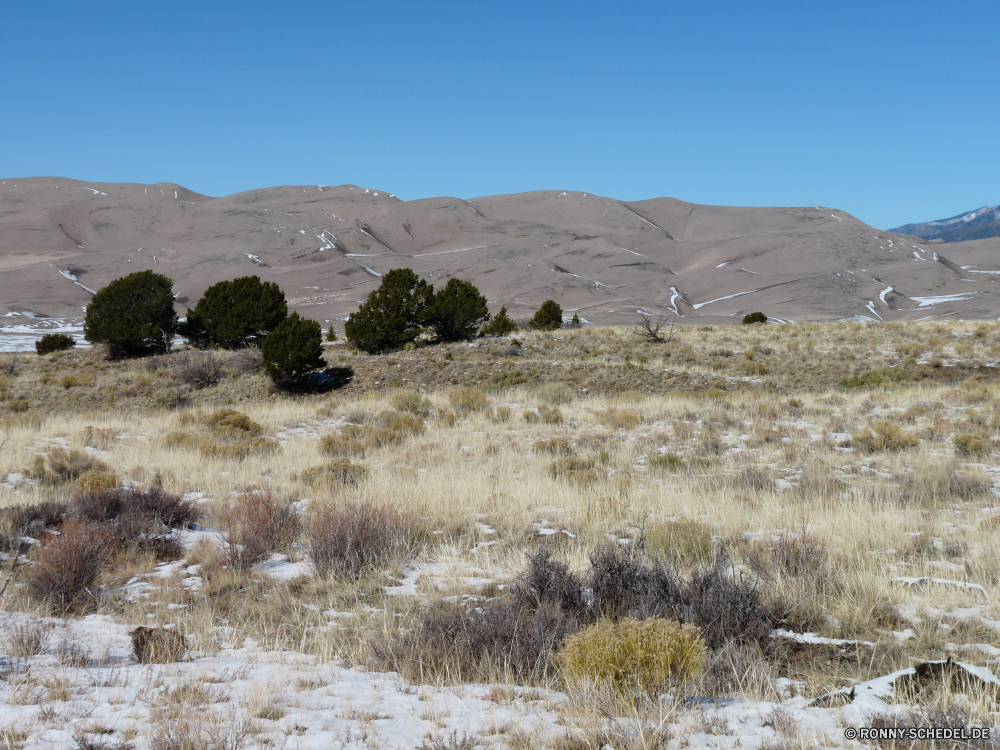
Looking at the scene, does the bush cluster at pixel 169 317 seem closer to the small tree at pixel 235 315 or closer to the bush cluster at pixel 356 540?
the small tree at pixel 235 315

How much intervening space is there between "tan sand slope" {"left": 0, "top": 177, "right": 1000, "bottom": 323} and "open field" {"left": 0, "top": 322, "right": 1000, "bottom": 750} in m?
59.6

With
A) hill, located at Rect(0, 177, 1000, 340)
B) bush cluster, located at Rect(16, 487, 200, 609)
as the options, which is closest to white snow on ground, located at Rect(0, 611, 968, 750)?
bush cluster, located at Rect(16, 487, 200, 609)

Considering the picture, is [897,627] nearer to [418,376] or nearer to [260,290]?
[418,376]

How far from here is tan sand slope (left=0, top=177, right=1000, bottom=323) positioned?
8594cm

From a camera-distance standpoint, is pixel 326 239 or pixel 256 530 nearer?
pixel 256 530

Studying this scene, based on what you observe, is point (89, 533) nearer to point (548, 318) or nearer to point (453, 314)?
point (453, 314)

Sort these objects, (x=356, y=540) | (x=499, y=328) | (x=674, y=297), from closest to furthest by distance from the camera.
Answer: (x=356, y=540)
(x=499, y=328)
(x=674, y=297)

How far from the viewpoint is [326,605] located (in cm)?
423

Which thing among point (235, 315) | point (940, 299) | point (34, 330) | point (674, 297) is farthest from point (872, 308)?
point (34, 330)

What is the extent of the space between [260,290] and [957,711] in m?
28.2

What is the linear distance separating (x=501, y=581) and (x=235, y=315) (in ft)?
81.7

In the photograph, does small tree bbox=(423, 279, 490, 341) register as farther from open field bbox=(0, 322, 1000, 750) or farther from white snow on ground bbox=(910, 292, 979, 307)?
white snow on ground bbox=(910, 292, 979, 307)

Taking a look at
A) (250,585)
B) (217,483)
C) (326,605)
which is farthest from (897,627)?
(217,483)

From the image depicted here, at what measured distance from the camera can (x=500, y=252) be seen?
118812 millimetres
